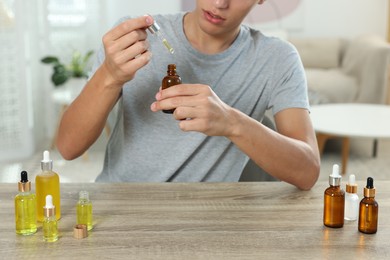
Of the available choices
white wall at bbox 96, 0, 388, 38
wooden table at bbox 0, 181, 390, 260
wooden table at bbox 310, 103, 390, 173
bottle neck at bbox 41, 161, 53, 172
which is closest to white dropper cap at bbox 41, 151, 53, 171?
bottle neck at bbox 41, 161, 53, 172

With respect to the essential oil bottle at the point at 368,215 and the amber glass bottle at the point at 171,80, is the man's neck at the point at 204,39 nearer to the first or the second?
the amber glass bottle at the point at 171,80

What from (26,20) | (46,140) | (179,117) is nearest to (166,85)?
(179,117)

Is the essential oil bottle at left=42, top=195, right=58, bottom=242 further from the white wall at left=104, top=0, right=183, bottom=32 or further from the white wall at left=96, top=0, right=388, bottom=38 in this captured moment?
the white wall at left=96, top=0, right=388, bottom=38

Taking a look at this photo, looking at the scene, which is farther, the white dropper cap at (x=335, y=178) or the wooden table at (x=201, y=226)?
the white dropper cap at (x=335, y=178)

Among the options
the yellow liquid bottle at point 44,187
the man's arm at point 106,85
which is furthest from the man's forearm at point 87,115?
the yellow liquid bottle at point 44,187

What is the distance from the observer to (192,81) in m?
1.65

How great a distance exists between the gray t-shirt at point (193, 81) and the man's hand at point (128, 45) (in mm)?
284

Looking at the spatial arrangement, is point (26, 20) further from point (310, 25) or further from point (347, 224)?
point (347, 224)

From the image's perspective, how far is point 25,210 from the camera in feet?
3.78

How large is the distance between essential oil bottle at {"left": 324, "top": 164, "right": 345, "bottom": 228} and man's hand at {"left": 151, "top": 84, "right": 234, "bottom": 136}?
0.25m

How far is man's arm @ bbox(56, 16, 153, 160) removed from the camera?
1277 mm

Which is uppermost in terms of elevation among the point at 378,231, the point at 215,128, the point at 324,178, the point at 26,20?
the point at 26,20

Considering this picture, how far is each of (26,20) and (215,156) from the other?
9.45 ft

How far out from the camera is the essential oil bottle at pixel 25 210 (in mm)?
1142
